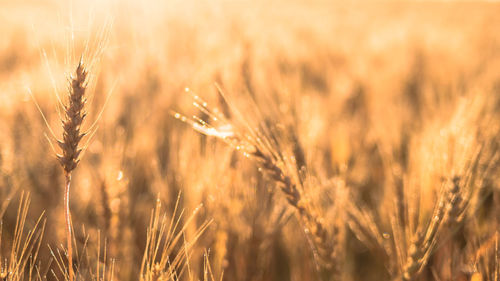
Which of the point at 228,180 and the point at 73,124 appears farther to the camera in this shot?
the point at 228,180

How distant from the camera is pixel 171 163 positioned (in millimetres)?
1454

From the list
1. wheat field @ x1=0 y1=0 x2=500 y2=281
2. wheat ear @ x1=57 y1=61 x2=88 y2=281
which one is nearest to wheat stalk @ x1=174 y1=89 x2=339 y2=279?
wheat field @ x1=0 y1=0 x2=500 y2=281

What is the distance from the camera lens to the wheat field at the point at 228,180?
0.84 meters

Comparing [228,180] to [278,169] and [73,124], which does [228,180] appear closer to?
[278,169]

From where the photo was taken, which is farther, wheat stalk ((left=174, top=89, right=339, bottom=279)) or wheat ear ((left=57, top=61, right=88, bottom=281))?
wheat stalk ((left=174, top=89, right=339, bottom=279))

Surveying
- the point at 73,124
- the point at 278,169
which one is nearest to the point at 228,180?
the point at 278,169

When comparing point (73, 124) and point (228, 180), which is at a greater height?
point (73, 124)

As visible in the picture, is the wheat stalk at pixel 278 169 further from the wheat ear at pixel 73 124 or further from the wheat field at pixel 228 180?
the wheat ear at pixel 73 124

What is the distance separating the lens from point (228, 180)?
3.63 ft

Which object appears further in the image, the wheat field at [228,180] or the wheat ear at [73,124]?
the wheat field at [228,180]

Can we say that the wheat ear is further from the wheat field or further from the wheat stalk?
the wheat stalk

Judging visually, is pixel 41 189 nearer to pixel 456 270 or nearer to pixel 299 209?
pixel 299 209

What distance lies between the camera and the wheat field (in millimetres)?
835

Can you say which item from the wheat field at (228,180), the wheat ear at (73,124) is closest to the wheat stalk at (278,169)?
the wheat field at (228,180)
